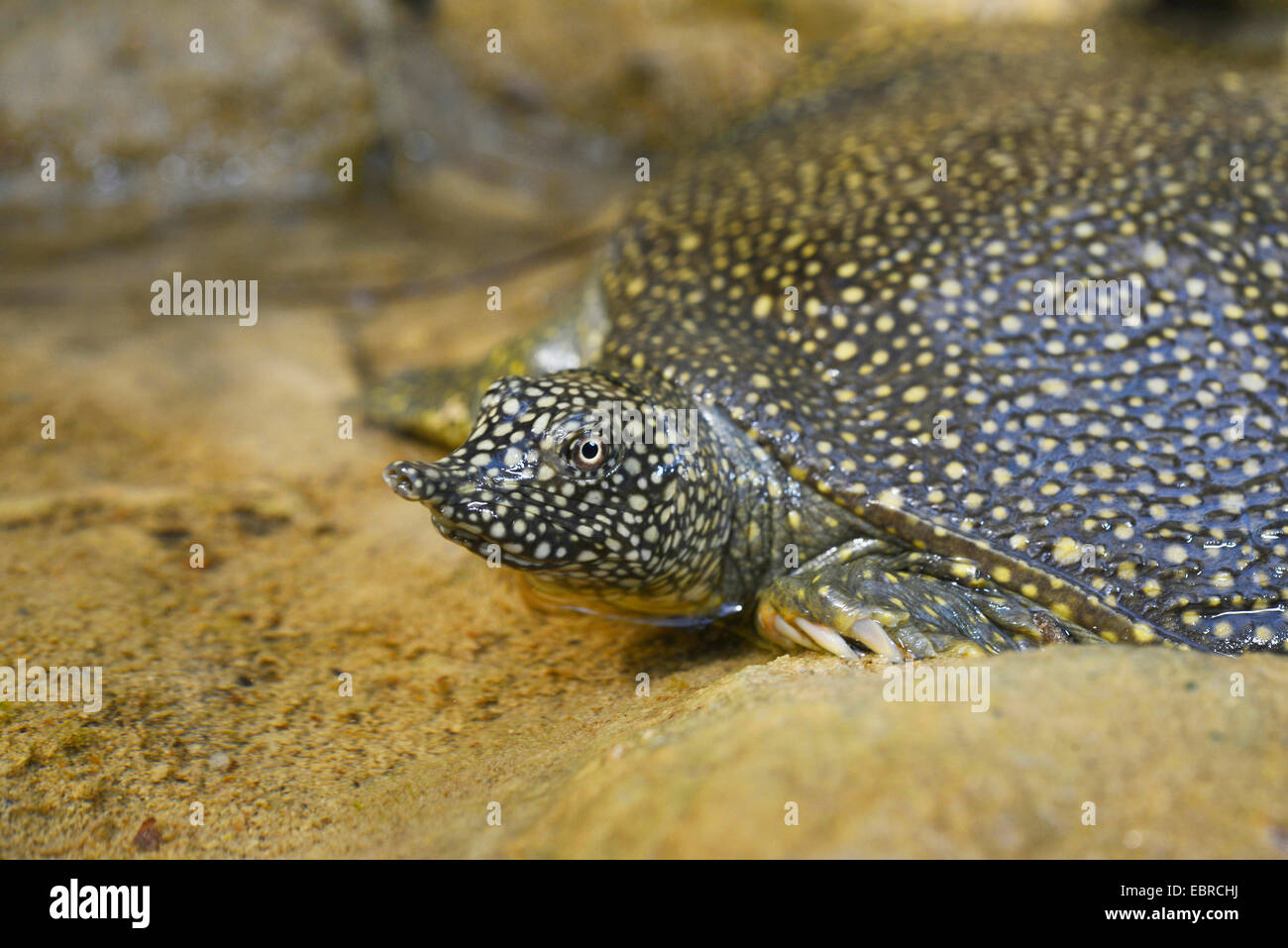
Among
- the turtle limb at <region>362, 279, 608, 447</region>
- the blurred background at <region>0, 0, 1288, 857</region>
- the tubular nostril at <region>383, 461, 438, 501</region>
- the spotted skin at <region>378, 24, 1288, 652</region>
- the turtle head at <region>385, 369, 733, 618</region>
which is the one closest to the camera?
the blurred background at <region>0, 0, 1288, 857</region>

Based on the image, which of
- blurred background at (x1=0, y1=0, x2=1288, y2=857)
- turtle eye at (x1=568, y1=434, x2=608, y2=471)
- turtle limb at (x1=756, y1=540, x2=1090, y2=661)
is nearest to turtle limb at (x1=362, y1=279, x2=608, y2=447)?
blurred background at (x1=0, y1=0, x2=1288, y2=857)

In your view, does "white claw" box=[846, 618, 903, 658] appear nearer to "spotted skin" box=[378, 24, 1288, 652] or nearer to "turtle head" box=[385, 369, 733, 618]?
"spotted skin" box=[378, 24, 1288, 652]

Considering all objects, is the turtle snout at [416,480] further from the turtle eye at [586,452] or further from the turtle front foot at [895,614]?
the turtle front foot at [895,614]

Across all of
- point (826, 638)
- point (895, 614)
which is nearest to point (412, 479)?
point (826, 638)

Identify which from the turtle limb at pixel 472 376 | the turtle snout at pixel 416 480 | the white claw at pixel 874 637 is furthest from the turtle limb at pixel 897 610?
the turtle limb at pixel 472 376

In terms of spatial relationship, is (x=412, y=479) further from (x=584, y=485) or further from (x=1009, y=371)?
(x=1009, y=371)

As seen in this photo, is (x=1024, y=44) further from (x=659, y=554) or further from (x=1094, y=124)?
(x=659, y=554)

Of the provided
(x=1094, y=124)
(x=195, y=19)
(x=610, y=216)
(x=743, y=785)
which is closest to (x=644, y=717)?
(x=743, y=785)
